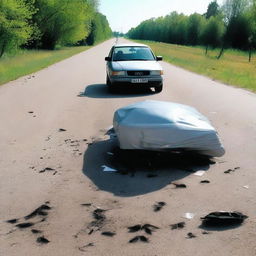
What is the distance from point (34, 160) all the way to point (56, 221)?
2174 millimetres

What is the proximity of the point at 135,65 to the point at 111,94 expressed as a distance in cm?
131

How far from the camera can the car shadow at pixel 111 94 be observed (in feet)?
41.8

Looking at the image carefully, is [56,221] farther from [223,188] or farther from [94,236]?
[223,188]

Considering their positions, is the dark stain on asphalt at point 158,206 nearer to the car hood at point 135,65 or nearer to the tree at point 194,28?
the car hood at point 135,65

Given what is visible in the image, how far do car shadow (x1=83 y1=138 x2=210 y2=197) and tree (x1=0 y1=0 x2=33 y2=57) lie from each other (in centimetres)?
2596

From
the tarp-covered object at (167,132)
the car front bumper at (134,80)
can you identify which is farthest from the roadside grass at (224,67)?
the tarp-covered object at (167,132)

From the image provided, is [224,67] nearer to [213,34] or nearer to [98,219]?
[98,219]

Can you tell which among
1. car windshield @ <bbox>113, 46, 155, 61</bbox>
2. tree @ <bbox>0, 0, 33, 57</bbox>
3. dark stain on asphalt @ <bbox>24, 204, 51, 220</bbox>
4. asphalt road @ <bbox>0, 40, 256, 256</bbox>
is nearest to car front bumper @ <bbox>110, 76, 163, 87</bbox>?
car windshield @ <bbox>113, 46, 155, 61</bbox>

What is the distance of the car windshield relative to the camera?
45.5ft

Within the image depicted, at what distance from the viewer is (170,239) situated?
3473 millimetres

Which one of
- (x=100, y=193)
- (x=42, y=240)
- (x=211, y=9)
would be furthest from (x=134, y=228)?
(x=211, y=9)

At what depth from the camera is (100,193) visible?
4562 mm

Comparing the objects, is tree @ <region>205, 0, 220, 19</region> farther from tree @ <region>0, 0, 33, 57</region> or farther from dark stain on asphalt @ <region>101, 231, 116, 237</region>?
dark stain on asphalt @ <region>101, 231, 116, 237</region>

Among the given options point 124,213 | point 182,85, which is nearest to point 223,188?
point 124,213
